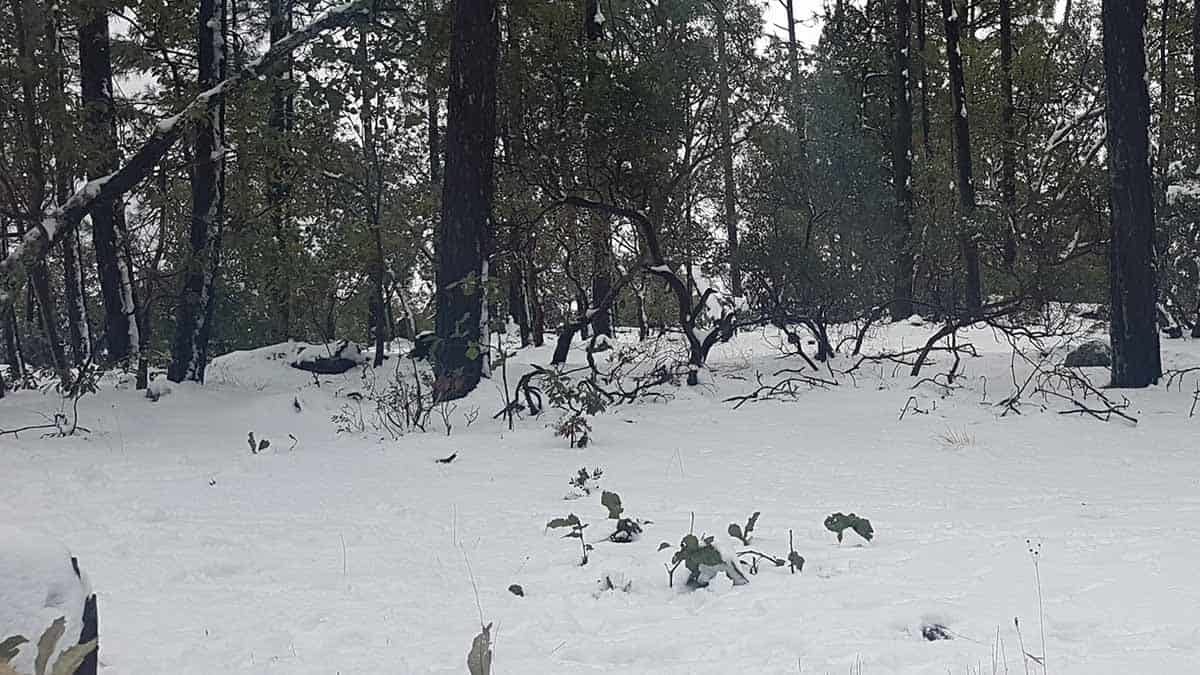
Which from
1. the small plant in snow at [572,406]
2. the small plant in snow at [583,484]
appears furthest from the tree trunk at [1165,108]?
the small plant in snow at [583,484]

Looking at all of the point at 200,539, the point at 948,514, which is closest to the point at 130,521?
the point at 200,539

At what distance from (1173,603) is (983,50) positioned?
1854 centimetres

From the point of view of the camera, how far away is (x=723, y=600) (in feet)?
9.27

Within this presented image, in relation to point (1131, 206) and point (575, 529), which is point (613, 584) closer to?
point (575, 529)

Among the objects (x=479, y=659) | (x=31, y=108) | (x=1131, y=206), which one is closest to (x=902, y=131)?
(x=1131, y=206)

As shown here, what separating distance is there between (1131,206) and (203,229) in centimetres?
896

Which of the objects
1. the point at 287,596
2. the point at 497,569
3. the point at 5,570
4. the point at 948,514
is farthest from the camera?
the point at 948,514

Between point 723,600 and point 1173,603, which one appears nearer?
point 1173,603

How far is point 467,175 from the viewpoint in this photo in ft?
27.2

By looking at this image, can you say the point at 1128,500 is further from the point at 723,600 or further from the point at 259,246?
the point at 259,246

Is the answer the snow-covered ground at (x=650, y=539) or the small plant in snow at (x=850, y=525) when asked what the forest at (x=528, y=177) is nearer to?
the snow-covered ground at (x=650, y=539)

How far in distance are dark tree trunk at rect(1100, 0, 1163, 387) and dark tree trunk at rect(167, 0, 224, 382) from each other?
28.1 ft

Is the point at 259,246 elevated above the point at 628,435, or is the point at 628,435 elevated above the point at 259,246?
the point at 259,246

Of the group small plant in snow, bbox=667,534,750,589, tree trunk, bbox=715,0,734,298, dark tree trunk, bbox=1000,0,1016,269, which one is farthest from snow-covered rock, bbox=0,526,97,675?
dark tree trunk, bbox=1000,0,1016,269
